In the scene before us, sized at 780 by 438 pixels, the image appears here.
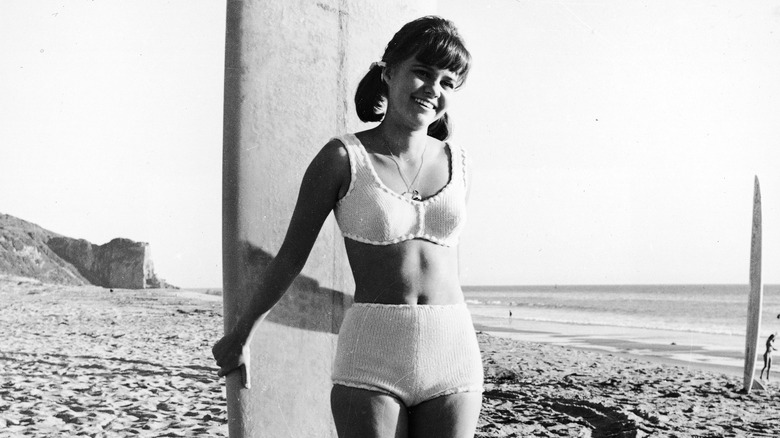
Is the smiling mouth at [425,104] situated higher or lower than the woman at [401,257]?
higher

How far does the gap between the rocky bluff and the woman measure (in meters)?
45.5

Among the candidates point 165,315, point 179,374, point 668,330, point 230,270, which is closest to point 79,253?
point 165,315

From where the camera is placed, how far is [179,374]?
20.2ft

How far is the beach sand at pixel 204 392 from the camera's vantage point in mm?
4336

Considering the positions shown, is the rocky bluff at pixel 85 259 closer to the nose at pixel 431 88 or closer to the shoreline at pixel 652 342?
the shoreline at pixel 652 342

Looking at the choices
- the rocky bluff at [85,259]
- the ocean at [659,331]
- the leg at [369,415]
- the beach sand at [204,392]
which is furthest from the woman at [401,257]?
Result: the rocky bluff at [85,259]

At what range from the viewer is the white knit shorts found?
4.11 ft

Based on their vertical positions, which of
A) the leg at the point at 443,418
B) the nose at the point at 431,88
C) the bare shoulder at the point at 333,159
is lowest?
the leg at the point at 443,418

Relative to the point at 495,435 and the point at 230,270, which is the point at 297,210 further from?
the point at 495,435

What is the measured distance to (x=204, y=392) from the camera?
530 cm

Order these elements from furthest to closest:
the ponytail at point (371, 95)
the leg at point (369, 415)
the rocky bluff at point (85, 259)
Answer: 1. the rocky bluff at point (85, 259)
2. the ponytail at point (371, 95)
3. the leg at point (369, 415)

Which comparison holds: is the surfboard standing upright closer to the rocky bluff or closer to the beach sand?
the beach sand

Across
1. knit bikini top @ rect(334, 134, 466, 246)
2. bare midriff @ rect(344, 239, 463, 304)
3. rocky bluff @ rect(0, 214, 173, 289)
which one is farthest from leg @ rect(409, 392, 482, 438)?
rocky bluff @ rect(0, 214, 173, 289)

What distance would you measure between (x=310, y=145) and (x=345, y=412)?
0.92 metres
